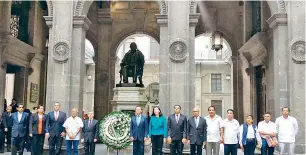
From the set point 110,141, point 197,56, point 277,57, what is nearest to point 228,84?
point 197,56

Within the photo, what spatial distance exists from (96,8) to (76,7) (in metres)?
7.94

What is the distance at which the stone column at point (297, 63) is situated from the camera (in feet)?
38.5

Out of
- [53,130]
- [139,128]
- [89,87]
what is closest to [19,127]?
[53,130]

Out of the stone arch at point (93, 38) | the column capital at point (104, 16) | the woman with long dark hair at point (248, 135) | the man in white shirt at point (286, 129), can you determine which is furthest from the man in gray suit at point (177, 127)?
the column capital at point (104, 16)

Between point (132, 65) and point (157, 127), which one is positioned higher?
point (132, 65)

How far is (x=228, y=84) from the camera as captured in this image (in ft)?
121

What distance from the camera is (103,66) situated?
67.5 ft

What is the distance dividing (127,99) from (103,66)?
7246 mm

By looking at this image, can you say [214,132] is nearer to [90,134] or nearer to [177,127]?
[177,127]

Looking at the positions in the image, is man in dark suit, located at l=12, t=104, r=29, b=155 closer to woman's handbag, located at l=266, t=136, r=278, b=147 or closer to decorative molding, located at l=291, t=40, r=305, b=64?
woman's handbag, located at l=266, t=136, r=278, b=147

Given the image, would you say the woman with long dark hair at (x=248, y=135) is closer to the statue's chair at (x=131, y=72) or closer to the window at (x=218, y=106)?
the statue's chair at (x=131, y=72)

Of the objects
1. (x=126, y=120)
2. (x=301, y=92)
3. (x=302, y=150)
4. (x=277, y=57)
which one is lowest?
(x=302, y=150)

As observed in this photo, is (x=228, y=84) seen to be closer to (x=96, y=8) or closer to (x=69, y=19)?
(x=96, y=8)

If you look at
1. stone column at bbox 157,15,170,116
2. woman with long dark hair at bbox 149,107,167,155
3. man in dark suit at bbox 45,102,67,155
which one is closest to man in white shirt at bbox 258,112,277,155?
woman with long dark hair at bbox 149,107,167,155
